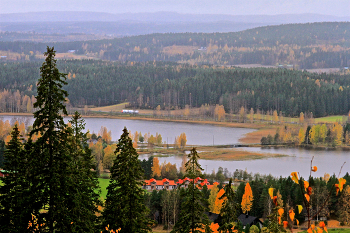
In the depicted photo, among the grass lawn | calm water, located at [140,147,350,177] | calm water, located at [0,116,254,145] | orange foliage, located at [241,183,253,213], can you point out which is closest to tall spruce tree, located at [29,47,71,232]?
orange foliage, located at [241,183,253,213]

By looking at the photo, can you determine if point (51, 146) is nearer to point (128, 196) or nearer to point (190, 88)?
point (128, 196)

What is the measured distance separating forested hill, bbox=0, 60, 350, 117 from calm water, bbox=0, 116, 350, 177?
21.6 m

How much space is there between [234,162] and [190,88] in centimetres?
6607

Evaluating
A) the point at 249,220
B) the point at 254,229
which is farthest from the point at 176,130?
the point at 254,229

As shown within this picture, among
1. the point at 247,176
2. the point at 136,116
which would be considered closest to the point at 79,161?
the point at 247,176

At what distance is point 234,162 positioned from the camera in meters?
55.7

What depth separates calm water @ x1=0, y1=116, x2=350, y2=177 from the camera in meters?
51.4

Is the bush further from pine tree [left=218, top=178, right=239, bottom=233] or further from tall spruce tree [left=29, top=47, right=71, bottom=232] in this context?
tall spruce tree [left=29, top=47, right=71, bottom=232]

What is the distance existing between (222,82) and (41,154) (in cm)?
11283

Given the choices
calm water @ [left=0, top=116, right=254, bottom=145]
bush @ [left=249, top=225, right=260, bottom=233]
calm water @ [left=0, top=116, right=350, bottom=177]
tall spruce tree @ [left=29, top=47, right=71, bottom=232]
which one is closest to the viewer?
tall spruce tree @ [left=29, top=47, right=71, bottom=232]

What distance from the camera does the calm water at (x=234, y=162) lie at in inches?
2025

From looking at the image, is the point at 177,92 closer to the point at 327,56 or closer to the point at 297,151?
the point at 297,151

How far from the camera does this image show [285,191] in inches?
1419

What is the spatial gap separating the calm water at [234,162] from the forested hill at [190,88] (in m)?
21.6
